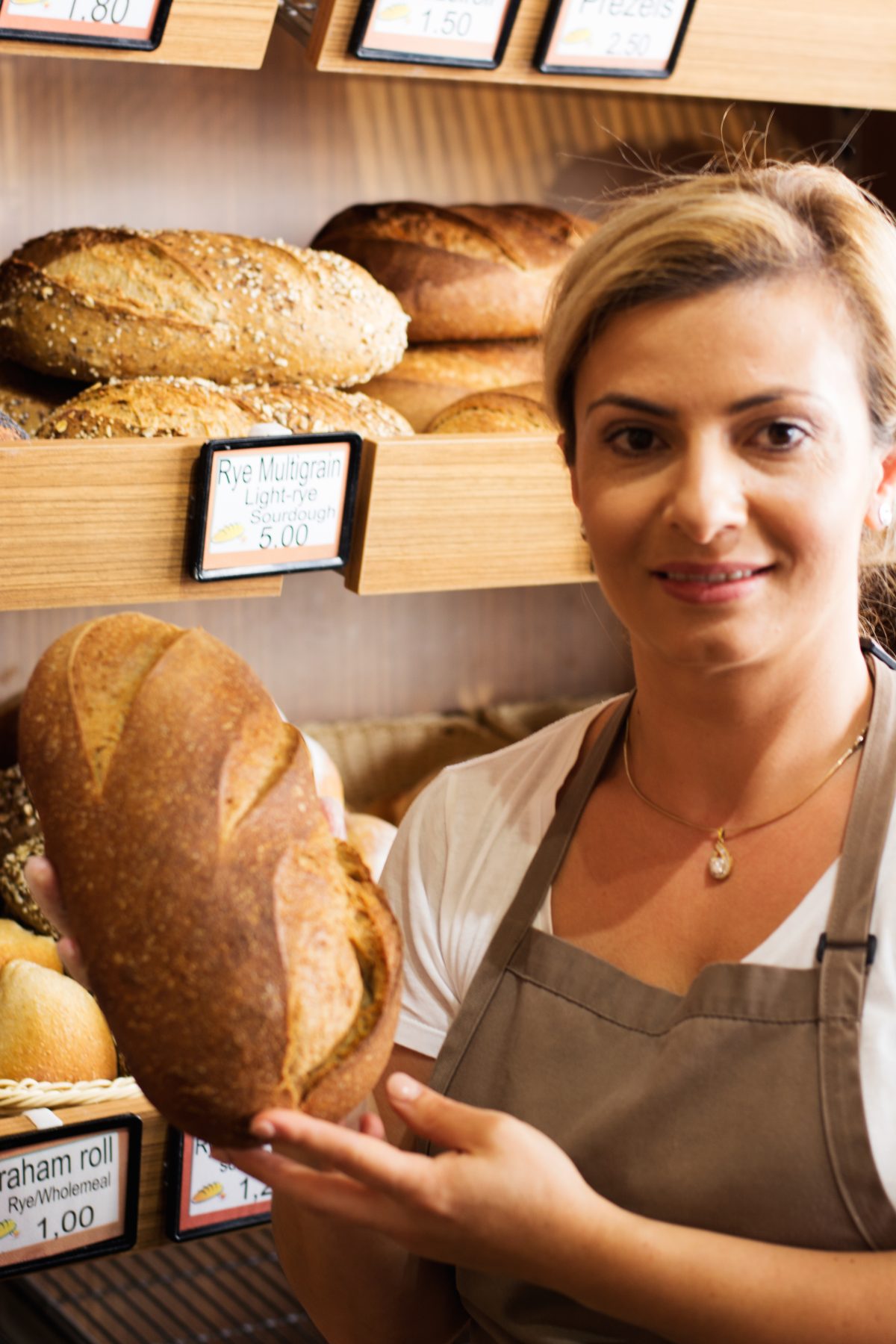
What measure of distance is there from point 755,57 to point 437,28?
43cm

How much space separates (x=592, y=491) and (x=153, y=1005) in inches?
18.2

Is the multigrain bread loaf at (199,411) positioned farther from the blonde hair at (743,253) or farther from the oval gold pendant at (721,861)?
the oval gold pendant at (721,861)

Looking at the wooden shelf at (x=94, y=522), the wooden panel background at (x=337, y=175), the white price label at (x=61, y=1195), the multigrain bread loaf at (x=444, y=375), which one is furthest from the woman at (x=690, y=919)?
the wooden panel background at (x=337, y=175)

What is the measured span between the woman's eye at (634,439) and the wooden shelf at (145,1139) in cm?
79

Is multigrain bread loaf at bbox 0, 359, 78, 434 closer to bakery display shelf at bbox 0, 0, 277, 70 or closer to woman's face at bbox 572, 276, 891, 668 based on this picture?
bakery display shelf at bbox 0, 0, 277, 70

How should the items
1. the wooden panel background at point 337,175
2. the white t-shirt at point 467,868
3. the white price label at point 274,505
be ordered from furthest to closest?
the wooden panel background at point 337,175 < the white price label at point 274,505 < the white t-shirt at point 467,868

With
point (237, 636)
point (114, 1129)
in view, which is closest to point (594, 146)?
Result: point (237, 636)

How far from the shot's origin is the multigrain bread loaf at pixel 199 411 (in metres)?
1.46

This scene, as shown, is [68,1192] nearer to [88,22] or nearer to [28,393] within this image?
[28,393]

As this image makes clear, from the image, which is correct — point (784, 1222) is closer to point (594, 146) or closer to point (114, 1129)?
point (114, 1129)

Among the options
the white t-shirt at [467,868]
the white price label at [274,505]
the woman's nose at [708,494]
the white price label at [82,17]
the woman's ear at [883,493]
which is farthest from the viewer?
the white price label at [274,505]

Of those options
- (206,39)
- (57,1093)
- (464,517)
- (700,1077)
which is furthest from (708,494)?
(57,1093)

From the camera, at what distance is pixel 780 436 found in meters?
0.96

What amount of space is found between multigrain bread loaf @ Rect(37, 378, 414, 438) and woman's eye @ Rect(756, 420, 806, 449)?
60 centimetres
